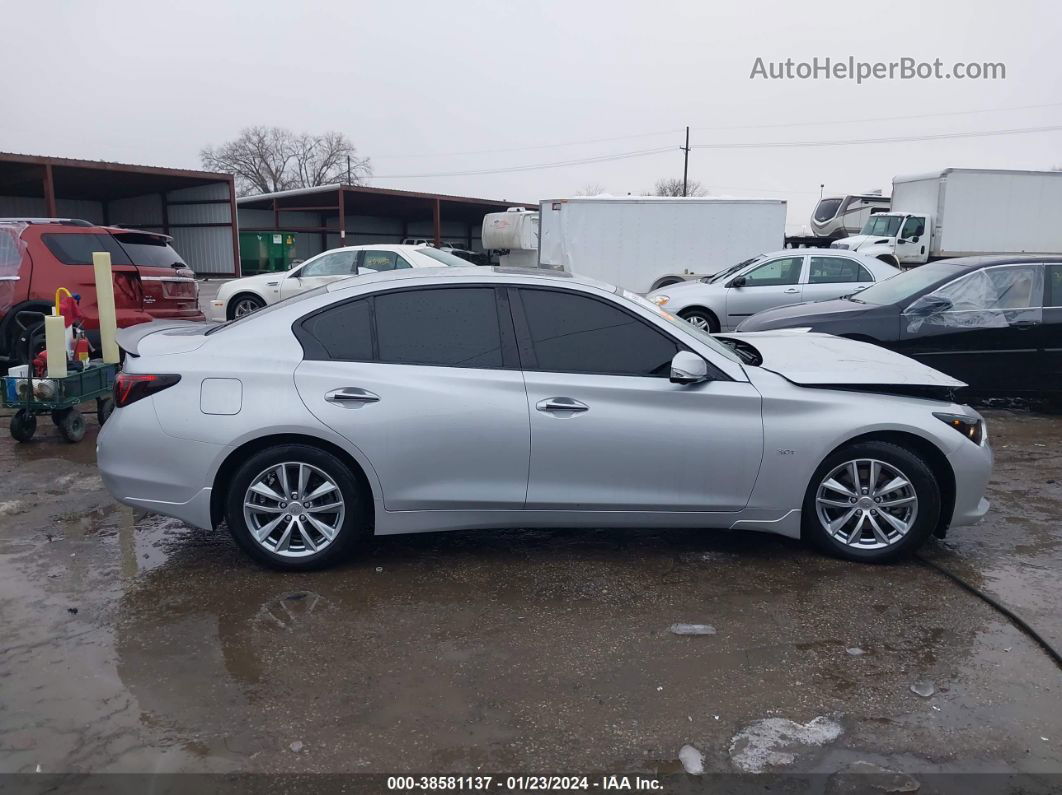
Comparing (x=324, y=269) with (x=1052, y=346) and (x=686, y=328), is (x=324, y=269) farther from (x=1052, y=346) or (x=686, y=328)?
(x=686, y=328)

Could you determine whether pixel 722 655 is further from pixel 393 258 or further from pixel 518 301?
pixel 393 258

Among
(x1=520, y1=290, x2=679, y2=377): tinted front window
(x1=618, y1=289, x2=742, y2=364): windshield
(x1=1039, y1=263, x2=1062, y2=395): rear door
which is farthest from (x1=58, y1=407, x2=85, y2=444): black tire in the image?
(x1=1039, y1=263, x2=1062, y2=395): rear door

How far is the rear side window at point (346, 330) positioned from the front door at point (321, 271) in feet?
34.7

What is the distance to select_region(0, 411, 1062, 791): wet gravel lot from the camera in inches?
116

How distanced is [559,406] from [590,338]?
439 mm

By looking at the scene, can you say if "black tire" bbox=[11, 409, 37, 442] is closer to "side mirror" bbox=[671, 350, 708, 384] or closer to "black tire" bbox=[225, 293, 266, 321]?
"side mirror" bbox=[671, 350, 708, 384]

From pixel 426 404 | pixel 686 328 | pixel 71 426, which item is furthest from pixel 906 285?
pixel 71 426

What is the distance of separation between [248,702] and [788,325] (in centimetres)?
672

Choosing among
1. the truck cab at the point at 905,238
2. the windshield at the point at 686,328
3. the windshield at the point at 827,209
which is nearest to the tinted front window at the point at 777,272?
the windshield at the point at 686,328

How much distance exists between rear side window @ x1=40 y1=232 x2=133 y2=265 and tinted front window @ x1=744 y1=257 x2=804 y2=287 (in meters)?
8.63

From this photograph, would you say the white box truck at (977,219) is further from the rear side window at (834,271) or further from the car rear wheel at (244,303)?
the car rear wheel at (244,303)

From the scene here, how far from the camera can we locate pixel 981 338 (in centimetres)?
796

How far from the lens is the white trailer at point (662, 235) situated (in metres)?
17.2

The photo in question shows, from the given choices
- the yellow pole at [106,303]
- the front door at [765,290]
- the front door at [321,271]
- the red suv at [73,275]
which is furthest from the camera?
the front door at [321,271]
